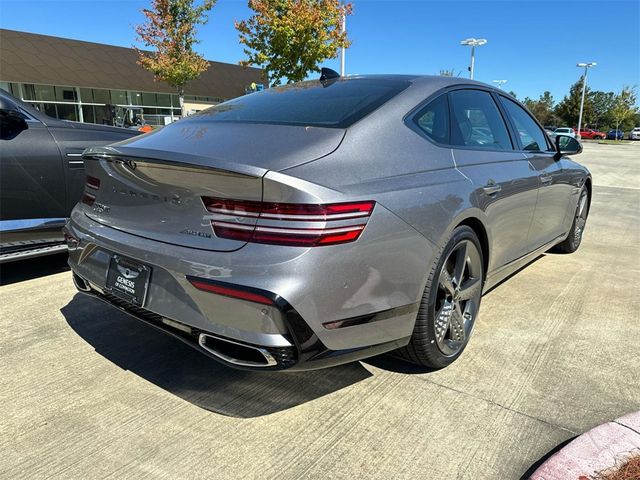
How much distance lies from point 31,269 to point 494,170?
162 inches

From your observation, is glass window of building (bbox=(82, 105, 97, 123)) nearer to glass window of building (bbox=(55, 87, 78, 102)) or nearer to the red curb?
glass window of building (bbox=(55, 87, 78, 102))

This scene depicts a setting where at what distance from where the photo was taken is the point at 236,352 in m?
2.06

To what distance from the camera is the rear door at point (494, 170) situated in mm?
2871

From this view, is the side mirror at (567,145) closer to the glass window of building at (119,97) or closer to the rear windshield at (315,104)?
the rear windshield at (315,104)

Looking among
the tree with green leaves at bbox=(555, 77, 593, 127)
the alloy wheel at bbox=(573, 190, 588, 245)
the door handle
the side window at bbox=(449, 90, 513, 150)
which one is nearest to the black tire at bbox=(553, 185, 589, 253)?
the alloy wheel at bbox=(573, 190, 588, 245)

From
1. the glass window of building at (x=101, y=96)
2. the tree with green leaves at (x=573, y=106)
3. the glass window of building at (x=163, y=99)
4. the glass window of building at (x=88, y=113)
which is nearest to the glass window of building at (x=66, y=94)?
the glass window of building at (x=88, y=113)

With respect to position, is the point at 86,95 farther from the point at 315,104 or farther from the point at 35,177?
the point at 315,104

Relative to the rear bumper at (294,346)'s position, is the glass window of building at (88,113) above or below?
Result: above

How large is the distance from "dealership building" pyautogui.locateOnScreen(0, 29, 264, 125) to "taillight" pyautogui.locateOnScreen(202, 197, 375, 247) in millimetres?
25161

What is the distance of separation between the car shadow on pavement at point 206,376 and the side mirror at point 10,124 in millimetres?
1634

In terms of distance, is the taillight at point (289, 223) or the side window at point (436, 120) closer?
the taillight at point (289, 223)

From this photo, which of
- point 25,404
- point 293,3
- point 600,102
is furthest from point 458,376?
point 600,102

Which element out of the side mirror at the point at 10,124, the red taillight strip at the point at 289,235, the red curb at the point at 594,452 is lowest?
the red curb at the point at 594,452

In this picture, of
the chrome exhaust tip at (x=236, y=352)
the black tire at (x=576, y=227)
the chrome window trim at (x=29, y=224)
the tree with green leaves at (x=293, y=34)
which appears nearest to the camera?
the chrome exhaust tip at (x=236, y=352)
